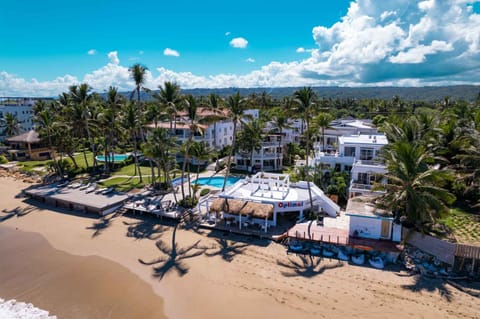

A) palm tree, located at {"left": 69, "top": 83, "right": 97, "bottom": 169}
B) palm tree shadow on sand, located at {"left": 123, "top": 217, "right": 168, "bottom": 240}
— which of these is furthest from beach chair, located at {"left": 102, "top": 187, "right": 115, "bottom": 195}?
palm tree, located at {"left": 69, "top": 83, "right": 97, "bottom": 169}

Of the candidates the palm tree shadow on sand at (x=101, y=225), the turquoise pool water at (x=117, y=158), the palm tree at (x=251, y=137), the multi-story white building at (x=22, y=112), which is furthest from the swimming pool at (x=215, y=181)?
the multi-story white building at (x=22, y=112)

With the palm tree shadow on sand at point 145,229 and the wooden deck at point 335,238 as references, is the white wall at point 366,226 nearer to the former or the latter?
the wooden deck at point 335,238

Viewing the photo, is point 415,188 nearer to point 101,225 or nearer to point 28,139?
point 101,225

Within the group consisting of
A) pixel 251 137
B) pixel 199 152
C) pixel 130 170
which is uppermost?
pixel 251 137

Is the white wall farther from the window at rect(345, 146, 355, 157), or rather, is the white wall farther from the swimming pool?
the swimming pool

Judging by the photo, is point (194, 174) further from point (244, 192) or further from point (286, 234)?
point (286, 234)

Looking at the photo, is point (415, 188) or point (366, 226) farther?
point (366, 226)

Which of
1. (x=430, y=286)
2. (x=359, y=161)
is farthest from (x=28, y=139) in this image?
(x=430, y=286)
